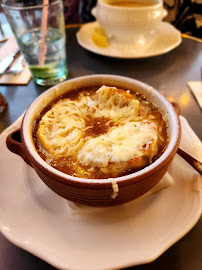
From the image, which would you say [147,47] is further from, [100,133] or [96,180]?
[96,180]

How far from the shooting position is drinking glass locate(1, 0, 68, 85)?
1458 mm

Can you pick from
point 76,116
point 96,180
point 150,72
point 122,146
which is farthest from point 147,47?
point 96,180

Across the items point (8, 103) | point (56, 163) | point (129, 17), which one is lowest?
point (8, 103)

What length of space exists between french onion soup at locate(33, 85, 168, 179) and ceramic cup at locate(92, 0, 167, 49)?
797 mm

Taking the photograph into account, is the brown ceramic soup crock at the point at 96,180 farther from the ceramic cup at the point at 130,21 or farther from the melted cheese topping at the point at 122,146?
the ceramic cup at the point at 130,21

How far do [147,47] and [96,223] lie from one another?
1402 millimetres

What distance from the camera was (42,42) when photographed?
1520mm

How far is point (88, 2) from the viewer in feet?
7.98

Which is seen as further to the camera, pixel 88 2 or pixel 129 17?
pixel 88 2

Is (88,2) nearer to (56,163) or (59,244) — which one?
(56,163)

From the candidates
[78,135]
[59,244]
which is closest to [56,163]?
[78,135]

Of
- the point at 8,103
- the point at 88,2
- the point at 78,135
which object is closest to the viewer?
the point at 78,135

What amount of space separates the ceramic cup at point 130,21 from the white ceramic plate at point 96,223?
3.56ft

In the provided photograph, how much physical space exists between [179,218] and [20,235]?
17.5 inches
